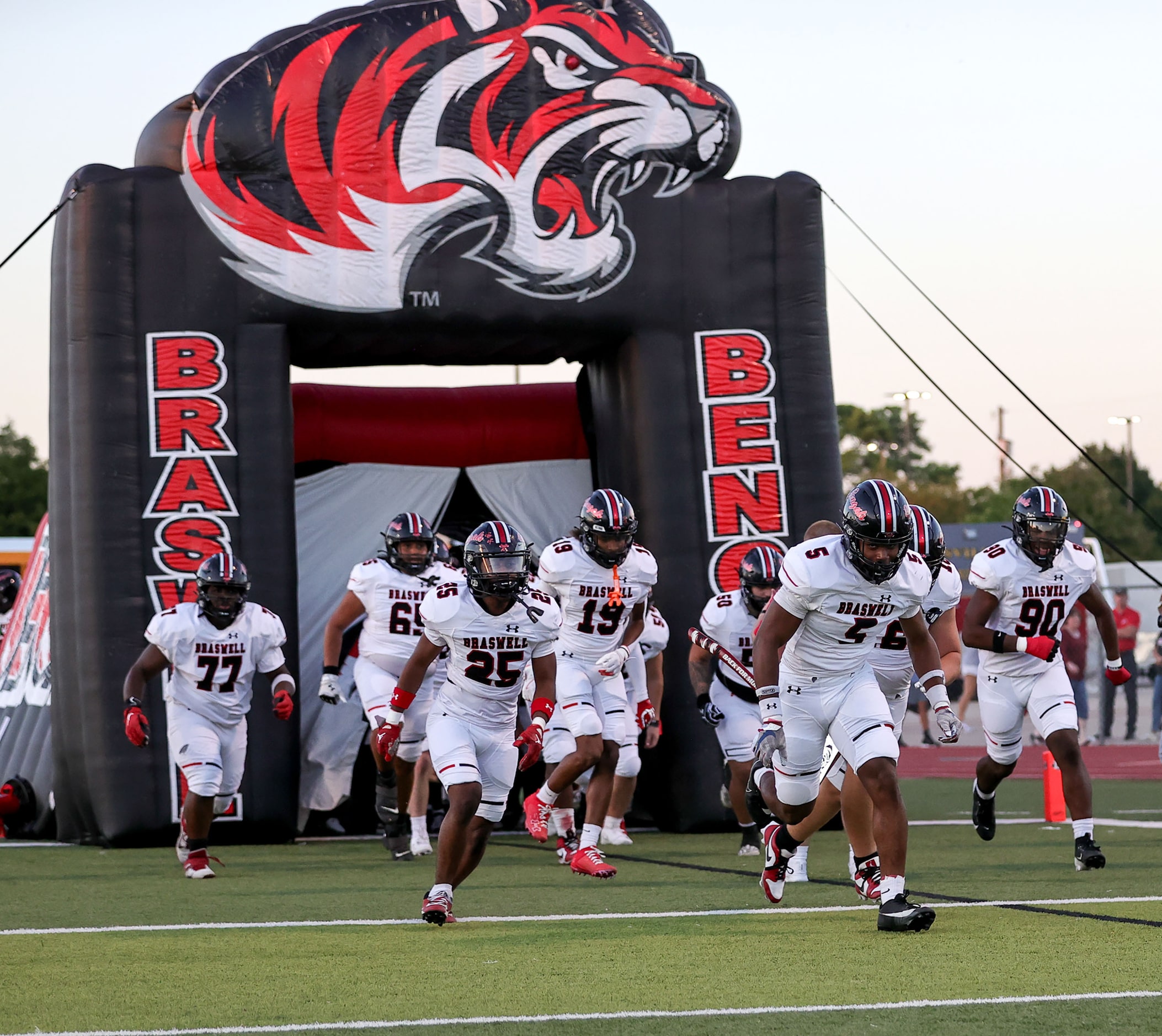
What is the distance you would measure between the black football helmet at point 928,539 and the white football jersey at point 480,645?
1.66 metres

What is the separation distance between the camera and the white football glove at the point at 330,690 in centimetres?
1104

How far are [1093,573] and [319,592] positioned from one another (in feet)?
20.6

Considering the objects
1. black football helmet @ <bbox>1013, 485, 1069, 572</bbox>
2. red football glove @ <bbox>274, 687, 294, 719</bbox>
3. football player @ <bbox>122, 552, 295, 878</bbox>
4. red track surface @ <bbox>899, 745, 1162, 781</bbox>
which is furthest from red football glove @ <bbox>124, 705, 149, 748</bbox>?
red track surface @ <bbox>899, 745, 1162, 781</bbox>

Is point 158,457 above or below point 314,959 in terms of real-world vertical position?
above

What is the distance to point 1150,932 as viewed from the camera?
6.35 meters

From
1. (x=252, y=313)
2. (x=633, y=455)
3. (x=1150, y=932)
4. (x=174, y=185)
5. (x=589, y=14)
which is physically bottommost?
(x=1150, y=932)

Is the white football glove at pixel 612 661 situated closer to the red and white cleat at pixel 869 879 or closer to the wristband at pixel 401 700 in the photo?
the wristband at pixel 401 700

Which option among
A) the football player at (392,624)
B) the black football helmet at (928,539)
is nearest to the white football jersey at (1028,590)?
the black football helmet at (928,539)

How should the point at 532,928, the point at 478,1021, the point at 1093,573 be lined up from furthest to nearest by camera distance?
the point at 1093,573
the point at 532,928
the point at 478,1021

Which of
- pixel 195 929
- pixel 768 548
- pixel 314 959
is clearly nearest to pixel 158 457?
pixel 768 548

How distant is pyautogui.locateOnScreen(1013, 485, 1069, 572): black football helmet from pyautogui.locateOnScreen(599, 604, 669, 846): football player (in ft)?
8.15

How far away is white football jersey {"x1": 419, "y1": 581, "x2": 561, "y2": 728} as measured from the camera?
7.54 metres

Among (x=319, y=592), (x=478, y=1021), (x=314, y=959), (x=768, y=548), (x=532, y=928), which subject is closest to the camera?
(x=478, y=1021)

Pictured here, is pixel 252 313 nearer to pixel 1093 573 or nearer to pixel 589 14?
pixel 589 14
